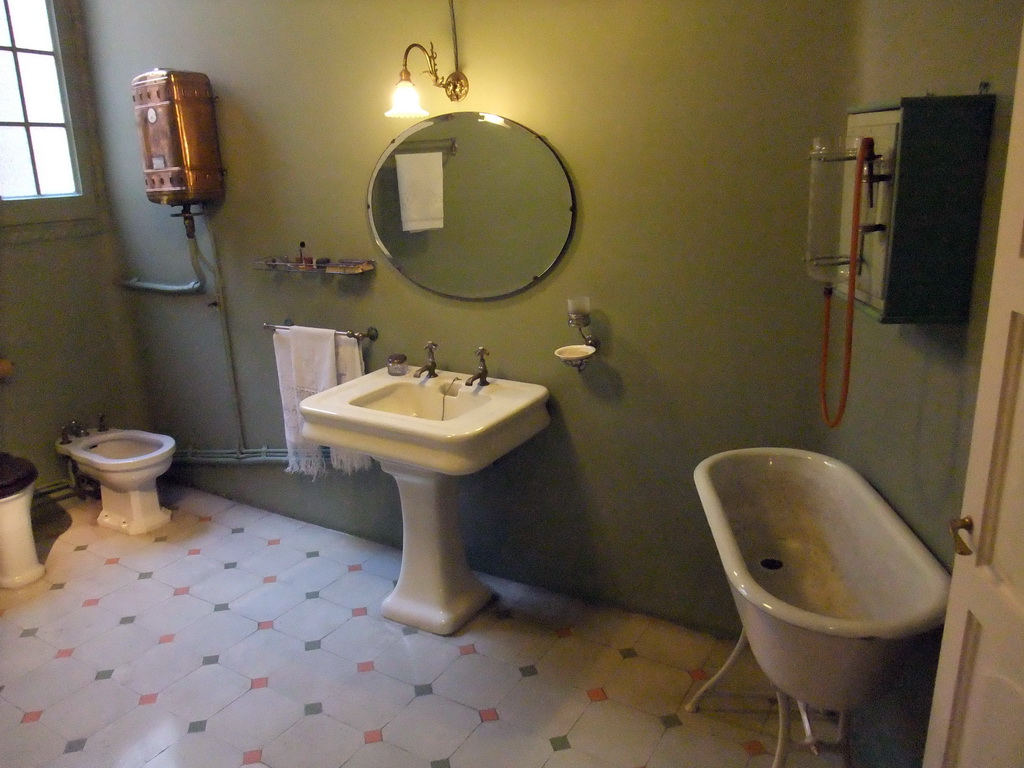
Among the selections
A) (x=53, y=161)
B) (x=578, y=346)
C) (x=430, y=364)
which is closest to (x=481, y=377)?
(x=430, y=364)

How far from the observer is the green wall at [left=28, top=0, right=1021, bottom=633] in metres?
1.98

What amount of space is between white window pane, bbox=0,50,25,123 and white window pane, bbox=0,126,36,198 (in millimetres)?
56

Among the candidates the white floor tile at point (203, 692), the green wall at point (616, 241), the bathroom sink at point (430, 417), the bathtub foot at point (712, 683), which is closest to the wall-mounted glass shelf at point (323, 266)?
the green wall at point (616, 241)

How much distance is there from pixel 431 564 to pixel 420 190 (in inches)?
52.7

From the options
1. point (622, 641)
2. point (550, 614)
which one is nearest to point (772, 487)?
point (622, 641)

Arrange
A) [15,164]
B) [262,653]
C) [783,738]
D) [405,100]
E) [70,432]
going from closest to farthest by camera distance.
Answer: [783,738] → [405,100] → [262,653] → [15,164] → [70,432]

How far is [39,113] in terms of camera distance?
3.51 m

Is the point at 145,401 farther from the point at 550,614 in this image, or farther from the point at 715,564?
the point at 715,564

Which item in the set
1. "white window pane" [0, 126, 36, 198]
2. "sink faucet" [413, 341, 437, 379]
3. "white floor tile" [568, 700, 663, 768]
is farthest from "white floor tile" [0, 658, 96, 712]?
"white window pane" [0, 126, 36, 198]

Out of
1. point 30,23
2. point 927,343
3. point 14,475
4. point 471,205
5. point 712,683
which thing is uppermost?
point 30,23

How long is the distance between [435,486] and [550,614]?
25.8 inches

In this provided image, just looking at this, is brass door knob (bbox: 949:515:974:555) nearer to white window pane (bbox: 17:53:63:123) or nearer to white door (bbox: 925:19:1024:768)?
white door (bbox: 925:19:1024:768)

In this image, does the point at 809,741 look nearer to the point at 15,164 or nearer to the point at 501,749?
the point at 501,749

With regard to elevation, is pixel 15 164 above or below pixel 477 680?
above
